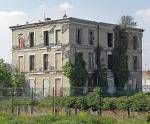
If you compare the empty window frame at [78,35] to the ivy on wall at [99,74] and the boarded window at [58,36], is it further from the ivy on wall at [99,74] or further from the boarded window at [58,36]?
the ivy on wall at [99,74]

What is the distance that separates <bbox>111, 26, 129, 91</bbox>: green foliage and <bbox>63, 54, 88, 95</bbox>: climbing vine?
5329 mm

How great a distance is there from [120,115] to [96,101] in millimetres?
3026

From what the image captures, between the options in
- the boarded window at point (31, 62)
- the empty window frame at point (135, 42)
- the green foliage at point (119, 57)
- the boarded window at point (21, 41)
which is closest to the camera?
the green foliage at point (119, 57)

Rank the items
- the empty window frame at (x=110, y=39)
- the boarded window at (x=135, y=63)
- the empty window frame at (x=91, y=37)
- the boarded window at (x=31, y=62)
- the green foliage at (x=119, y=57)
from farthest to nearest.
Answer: the boarded window at (x=135, y=63) → the empty window frame at (x=110, y=39) → the boarded window at (x=31, y=62) → the green foliage at (x=119, y=57) → the empty window frame at (x=91, y=37)

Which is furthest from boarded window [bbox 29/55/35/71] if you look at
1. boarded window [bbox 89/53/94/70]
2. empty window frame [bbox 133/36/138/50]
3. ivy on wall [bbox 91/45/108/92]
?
empty window frame [bbox 133/36/138/50]

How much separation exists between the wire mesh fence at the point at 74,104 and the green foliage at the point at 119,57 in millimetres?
17566

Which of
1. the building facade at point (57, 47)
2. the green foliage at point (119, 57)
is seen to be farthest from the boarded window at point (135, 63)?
the green foliage at point (119, 57)

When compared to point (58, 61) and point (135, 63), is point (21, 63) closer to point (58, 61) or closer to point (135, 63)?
point (58, 61)

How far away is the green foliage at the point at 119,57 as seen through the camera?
58219 millimetres

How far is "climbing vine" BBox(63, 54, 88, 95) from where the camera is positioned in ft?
174

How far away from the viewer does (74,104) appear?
35.4 metres

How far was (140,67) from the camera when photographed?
207 feet

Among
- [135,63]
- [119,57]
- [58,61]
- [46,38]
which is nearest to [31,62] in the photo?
[46,38]

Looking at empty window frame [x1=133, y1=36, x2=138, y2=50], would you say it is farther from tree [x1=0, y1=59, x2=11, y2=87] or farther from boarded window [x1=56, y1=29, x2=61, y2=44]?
tree [x1=0, y1=59, x2=11, y2=87]
